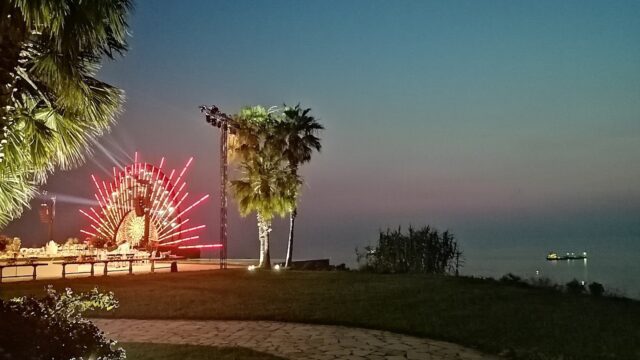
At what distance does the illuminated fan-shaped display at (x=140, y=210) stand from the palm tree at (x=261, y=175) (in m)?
6.31

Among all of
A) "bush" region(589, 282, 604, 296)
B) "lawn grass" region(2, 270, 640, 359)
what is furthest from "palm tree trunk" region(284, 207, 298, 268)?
"bush" region(589, 282, 604, 296)

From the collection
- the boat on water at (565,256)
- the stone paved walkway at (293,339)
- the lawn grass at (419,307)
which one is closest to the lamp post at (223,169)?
the lawn grass at (419,307)

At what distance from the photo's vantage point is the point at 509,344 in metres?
8.71

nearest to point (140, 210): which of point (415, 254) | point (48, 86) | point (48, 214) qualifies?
point (48, 214)

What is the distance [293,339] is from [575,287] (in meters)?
8.91

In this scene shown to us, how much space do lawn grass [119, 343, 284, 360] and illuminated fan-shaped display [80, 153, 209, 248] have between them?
76.8 ft

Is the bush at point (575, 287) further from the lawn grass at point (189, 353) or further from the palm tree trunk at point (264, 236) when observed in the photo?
the palm tree trunk at point (264, 236)

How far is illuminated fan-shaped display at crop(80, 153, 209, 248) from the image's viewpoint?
32375mm

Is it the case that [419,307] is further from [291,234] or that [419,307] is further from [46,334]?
[291,234]

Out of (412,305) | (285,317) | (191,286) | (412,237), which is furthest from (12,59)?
(412,237)

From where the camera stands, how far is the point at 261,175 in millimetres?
26578

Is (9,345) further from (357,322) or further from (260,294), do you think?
(260,294)

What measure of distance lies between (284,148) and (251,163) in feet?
6.11

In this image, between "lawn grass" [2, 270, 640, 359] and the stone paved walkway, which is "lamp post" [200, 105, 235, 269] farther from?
the stone paved walkway
